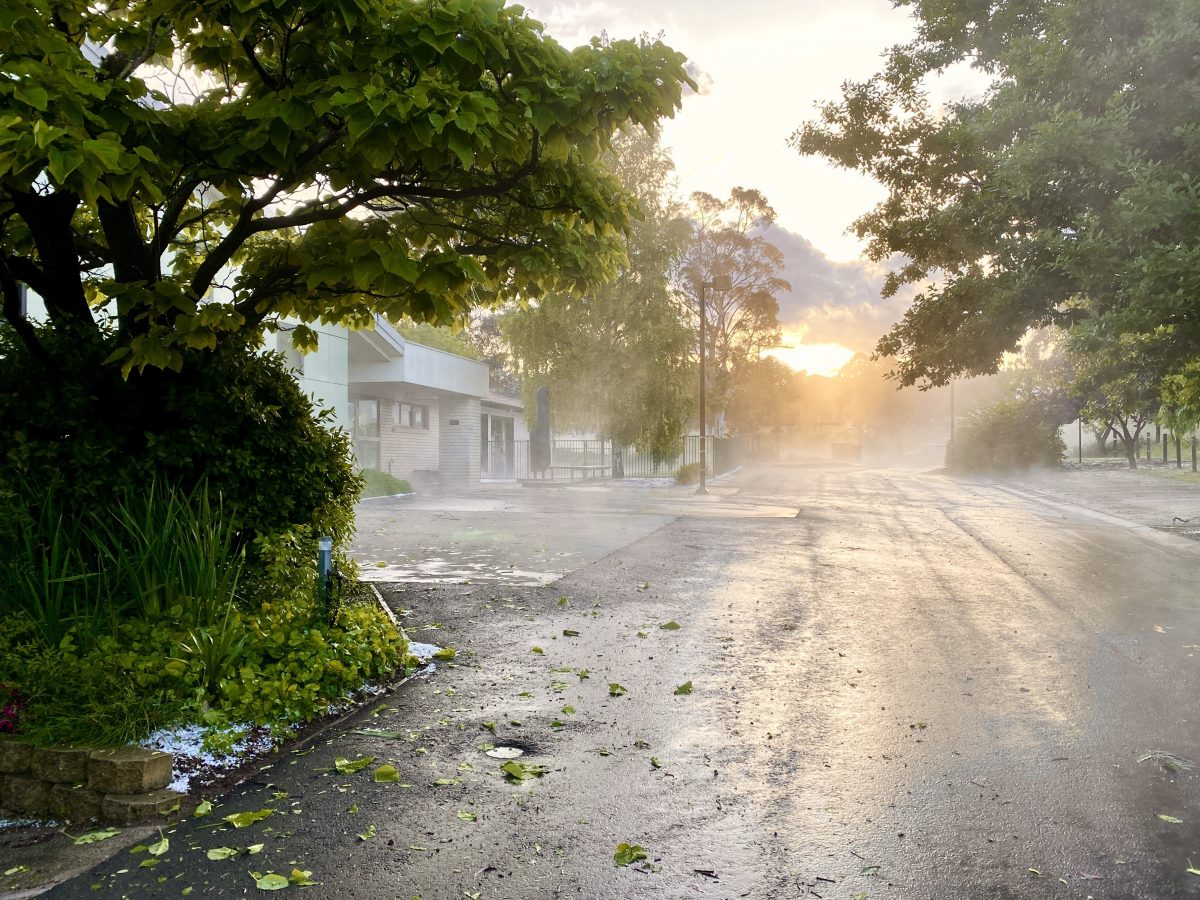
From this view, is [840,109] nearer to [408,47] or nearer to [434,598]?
[434,598]

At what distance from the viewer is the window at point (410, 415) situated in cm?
2980

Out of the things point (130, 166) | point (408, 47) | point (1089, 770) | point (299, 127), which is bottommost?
point (1089, 770)

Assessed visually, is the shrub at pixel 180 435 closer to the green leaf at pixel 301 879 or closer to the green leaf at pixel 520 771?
the green leaf at pixel 520 771

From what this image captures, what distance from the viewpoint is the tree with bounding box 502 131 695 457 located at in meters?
31.7

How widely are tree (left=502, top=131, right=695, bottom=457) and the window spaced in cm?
430

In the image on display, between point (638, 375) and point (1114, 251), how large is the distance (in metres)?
20.9

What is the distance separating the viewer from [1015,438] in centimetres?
4109

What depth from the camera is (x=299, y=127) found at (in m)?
4.47

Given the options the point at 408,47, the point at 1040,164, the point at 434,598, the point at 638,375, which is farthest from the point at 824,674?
the point at 638,375

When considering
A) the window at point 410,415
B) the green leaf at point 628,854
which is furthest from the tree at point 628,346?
the green leaf at point 628,854

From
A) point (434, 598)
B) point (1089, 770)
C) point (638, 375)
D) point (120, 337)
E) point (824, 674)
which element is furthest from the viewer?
point (638, 375)

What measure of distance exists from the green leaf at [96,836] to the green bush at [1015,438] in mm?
42602

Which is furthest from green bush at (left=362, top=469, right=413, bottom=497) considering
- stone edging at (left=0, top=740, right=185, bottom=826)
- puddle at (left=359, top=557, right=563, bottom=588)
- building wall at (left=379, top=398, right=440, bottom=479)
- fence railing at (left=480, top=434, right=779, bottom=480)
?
stone edging at (left=0, top=740, right=185, bottom=826)

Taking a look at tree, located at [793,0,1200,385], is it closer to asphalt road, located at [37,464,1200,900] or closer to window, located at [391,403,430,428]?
asphalt road, located at [37,464,1200,900]
